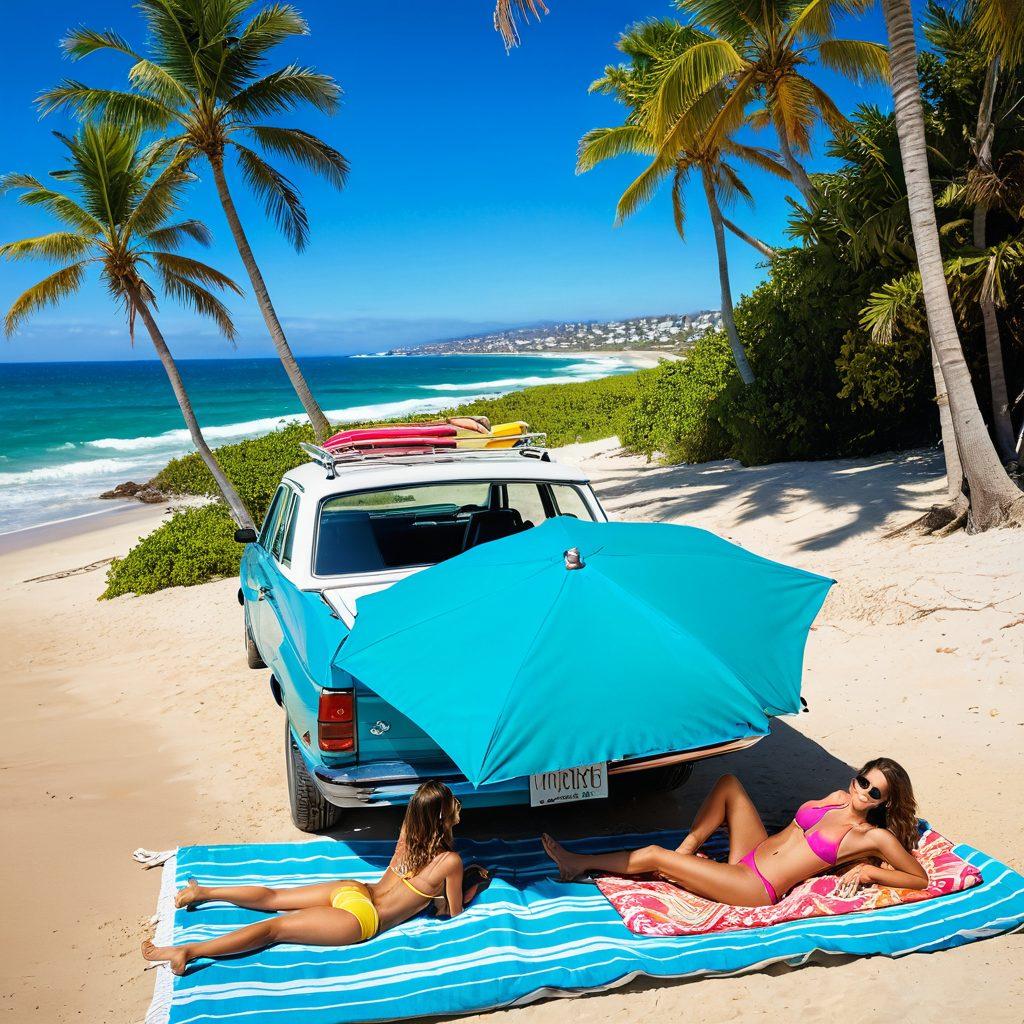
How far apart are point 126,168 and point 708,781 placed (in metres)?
13.5

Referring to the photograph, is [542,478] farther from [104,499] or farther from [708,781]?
[104,499]

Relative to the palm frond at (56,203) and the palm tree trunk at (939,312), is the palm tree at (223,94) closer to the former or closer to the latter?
the palm frond at (56,203)

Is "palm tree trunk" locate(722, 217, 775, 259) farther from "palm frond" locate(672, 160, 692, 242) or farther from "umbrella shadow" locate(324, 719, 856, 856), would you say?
"umbrella shadow" locate(324, 719, 856, 856)

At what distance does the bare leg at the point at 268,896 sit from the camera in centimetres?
381

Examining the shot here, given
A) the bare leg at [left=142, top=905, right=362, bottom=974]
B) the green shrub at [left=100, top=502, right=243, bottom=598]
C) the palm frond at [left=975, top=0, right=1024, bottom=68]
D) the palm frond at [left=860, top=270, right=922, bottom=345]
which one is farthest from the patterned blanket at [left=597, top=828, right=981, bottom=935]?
the green shrub at [left=100, top=502, right=243, bottom=598]

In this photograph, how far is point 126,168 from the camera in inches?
565

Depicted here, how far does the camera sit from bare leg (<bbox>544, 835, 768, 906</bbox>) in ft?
12.5

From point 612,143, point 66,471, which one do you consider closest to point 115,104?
point 612,143

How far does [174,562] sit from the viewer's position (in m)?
12.3

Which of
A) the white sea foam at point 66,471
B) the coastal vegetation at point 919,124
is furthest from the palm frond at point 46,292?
the white sea foam at point 66,471

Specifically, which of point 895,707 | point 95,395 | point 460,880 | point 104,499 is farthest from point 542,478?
point 95,395

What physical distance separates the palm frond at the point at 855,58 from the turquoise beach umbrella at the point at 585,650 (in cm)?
1142

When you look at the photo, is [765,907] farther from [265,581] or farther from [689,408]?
[689,408]

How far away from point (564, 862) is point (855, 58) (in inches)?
497
